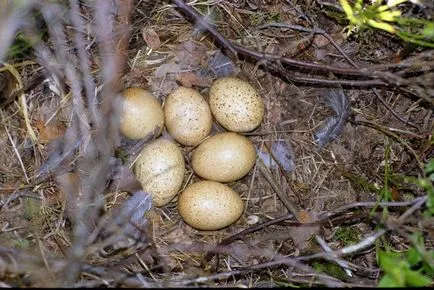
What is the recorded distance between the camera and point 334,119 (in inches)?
98.7

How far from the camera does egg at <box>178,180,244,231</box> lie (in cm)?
228

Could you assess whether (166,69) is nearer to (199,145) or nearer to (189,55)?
(189,55)

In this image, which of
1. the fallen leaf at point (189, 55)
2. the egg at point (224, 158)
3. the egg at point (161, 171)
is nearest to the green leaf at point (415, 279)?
the egg at point (224, 158)

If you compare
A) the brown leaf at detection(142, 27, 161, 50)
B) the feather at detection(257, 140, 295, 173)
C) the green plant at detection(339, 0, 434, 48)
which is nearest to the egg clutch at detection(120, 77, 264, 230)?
the feather at detection(257, 140, 295, 173)

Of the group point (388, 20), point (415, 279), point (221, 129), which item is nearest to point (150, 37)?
point (221, 129)

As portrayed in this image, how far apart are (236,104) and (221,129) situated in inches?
7.5

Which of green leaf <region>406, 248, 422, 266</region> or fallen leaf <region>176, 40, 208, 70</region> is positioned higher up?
green leaf <region>406, 248, 422, 266</region>

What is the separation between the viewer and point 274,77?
254 cm

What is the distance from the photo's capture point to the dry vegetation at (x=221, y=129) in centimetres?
225

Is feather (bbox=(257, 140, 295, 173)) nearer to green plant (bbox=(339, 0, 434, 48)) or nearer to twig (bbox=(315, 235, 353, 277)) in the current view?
twig (bbox=(315, 235, 353, 277))

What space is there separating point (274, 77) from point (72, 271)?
128cm

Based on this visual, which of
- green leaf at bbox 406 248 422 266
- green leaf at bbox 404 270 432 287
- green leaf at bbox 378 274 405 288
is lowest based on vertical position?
green leaf at bbox 406 248 422 266

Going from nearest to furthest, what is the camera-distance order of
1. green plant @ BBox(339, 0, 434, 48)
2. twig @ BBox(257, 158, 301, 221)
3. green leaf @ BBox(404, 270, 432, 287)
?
green leaf @ BBox(404, 270, 432, 287) → green plant @ BBox(339, 0, 434, 48) → twig @ BBox(257, 158, 301, 221)

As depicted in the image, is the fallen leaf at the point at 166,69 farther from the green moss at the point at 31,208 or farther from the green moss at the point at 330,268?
the green moss at the point at 330,268
